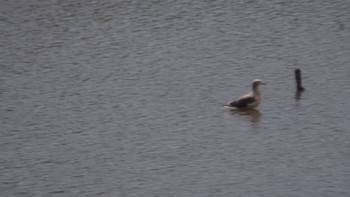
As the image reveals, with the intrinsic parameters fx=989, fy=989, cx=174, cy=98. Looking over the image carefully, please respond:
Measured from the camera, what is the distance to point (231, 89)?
23.0m

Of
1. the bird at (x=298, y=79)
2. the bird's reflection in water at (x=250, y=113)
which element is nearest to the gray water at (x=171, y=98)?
the bird's reflection in water at (x=250, y=113)

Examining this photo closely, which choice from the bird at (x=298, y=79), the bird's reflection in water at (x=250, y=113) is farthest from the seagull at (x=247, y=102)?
the bird at (x=298, y=79)

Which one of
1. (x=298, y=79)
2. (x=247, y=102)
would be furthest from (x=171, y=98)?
(x=298, y=79)

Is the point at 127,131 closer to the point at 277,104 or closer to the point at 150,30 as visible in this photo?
the point at 277,104

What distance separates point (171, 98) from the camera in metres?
22.5

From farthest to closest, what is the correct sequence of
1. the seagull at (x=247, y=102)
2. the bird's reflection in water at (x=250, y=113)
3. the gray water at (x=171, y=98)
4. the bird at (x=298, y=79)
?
the bird at (x=298, y=79)
the seagull at (x=247, y=102)
the bird's reflection in water at (x=250, y=113)
the gray water at (x=171, y=98)

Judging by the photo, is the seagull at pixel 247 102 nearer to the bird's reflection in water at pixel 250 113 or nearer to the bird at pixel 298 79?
the bird's reflection in water at pixel 250 113

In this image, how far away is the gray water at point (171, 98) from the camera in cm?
1767

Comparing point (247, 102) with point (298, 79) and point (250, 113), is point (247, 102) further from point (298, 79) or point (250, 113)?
point (298, 79)

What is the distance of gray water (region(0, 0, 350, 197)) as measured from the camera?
1767 cm

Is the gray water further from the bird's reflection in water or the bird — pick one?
the bird

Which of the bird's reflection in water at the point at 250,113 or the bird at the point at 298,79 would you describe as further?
the bird at the point at 298,79

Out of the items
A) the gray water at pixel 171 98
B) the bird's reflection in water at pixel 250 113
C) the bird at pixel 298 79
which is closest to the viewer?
the gray water at pixel 171 98

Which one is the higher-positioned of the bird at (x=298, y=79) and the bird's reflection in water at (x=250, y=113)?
the bird at (x=298, y=79)
